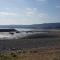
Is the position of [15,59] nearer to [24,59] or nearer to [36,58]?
[24,59]

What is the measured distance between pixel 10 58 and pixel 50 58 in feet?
9.02

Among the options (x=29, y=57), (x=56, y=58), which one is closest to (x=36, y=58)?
(x=29, y=57)

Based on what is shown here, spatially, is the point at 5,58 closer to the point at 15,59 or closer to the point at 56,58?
the point at 15,59

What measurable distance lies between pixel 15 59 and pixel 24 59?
26.0 inches

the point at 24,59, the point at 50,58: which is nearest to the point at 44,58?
the point at 50,58

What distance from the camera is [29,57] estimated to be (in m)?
13.0

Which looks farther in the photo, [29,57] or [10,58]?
[29,57]

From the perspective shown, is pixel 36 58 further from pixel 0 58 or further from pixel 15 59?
pixel 0 58

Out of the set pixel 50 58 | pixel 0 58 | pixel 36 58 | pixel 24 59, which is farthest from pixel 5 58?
pixel 50 58

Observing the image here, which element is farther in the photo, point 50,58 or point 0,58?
point 50,58

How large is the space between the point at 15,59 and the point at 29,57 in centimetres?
117

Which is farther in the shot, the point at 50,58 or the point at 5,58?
the point at 50,58

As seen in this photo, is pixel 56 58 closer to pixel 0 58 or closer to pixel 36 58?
pixel 36 58

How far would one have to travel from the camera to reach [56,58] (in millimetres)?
12531
